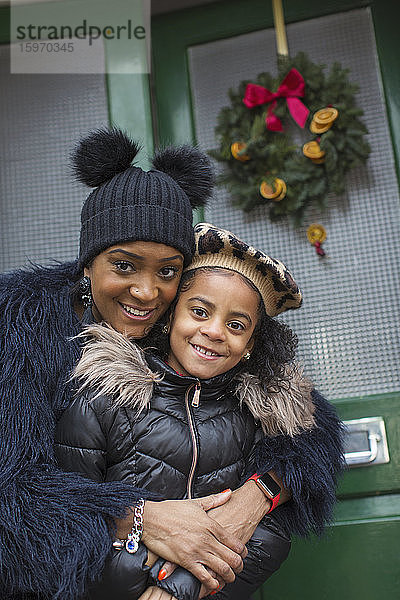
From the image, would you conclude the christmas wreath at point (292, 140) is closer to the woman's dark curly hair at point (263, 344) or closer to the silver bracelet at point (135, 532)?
the woman's dark curly hair at point (263, 344)

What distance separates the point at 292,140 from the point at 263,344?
3.80ft

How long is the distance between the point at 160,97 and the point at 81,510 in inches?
73.9

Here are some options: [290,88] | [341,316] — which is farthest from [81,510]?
[290,88]

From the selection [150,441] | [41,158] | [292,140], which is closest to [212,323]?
[150,441]

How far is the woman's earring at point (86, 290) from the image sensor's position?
1.73 m

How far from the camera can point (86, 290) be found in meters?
1.73

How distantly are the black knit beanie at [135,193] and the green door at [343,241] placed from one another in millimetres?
877

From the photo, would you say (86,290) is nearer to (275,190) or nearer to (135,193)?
(135,193)

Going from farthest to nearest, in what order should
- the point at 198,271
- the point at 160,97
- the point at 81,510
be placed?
the point at 160,97
the point at 198,271
the point at 81,510

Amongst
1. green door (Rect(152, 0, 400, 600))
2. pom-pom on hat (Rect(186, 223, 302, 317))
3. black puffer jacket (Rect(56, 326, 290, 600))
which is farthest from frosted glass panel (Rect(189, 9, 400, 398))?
black puffer jacket (Rect(56, 326, 290, 600))

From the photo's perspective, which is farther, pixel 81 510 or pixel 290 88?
pixel 290 88

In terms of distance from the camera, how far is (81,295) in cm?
175

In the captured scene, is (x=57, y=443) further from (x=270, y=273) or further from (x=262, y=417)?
(x=270, y=273)

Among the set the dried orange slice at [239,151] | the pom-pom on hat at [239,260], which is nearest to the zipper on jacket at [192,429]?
the pom-pom on hat at [239,260]
